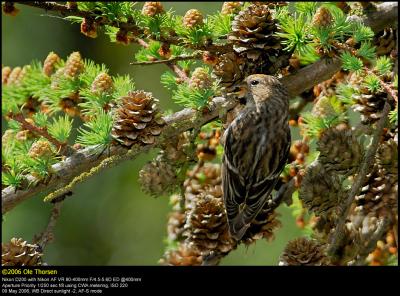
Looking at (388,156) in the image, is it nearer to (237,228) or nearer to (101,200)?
(237,228)

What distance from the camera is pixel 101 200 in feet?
19.4

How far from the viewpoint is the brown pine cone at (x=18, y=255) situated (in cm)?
212

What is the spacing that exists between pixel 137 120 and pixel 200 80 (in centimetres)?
25

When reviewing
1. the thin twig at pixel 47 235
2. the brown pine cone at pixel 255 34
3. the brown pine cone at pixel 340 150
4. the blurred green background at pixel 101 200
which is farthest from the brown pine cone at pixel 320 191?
the blurred green background at pixel 101 200

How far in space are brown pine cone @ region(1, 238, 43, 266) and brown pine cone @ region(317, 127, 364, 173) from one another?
3.09ft

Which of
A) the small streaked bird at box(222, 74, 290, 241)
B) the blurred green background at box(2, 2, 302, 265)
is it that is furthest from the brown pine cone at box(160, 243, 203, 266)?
the blurred green background at box(2, 2, 302, 265)

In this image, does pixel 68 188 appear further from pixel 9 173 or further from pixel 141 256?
pixel 141 256

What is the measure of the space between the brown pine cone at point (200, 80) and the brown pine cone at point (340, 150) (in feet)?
1.36

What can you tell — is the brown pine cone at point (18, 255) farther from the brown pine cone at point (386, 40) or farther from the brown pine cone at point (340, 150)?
the brown pine cone at point (386, 40)
